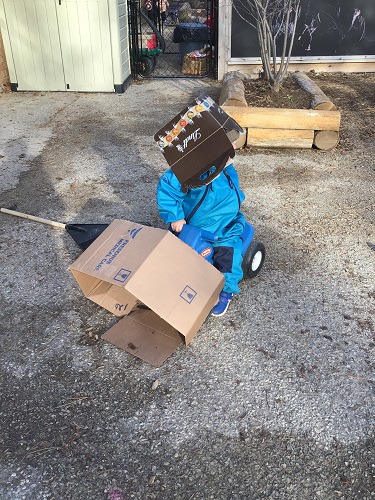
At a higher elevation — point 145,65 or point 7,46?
point 7,46

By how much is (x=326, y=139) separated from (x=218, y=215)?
3306mm

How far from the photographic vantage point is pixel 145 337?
3018 millimetres

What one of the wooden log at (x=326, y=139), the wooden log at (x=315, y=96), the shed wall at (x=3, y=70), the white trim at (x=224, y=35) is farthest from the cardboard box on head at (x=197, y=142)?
the white trim at (x=224, y=35)

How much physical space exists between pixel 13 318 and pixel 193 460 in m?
1.58

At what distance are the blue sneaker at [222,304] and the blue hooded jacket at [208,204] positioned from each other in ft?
1.26

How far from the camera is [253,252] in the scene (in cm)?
346

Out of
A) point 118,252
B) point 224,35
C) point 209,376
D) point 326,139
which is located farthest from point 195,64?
point 209,376

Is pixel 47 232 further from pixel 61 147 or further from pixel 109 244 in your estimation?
pixel 61 147

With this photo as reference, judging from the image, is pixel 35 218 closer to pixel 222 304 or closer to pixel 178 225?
pixel 178 225

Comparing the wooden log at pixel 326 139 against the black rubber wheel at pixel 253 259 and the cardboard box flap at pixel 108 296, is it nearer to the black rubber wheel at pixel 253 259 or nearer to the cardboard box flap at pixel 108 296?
the black rubber wheel at pixel 253 259

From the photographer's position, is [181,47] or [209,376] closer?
[209,376]

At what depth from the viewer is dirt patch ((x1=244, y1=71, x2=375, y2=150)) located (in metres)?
6.44

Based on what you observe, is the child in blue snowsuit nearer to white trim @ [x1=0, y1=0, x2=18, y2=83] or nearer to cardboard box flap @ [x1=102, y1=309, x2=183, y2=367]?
cardboard box flap @ [x1=102, y1=309, x2=183, y2=367]

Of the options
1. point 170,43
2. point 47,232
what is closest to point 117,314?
point 47,232
